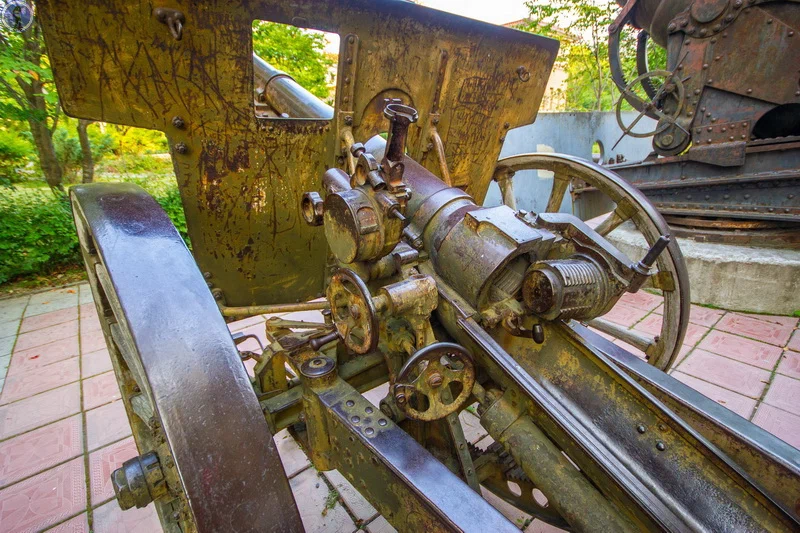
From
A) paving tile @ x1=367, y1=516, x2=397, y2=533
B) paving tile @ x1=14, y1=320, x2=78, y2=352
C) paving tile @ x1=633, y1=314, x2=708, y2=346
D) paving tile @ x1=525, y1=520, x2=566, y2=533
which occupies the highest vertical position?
paving tile @ x1=633, y1=314, x2=708, y2=346

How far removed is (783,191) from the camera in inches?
138

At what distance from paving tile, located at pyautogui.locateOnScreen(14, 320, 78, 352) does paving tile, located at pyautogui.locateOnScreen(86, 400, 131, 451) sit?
4.09 feet

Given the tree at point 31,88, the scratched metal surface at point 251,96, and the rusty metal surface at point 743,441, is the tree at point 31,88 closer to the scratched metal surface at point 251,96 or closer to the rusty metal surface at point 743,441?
the scratched metal surface at point 251,96

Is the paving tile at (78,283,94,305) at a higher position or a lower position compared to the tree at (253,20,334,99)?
lower

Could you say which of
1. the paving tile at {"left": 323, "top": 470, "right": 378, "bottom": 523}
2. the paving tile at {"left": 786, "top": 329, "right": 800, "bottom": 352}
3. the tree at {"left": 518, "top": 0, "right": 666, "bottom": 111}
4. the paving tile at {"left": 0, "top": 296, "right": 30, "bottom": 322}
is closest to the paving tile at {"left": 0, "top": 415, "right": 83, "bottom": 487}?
the paving tile at {"left": 323, "top": 470, "right": 378, "bottom": 523}

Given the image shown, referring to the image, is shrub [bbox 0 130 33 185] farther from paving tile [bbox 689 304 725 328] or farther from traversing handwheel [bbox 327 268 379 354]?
paving tile [bbox 689 304 725 328]

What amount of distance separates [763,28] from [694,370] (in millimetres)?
2793

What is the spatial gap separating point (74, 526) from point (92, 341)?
1.86 m

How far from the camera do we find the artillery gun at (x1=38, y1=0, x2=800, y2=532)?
917 mm

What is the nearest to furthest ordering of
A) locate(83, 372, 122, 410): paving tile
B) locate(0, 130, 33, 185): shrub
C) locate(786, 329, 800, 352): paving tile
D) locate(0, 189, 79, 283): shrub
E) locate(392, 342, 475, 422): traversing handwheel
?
locate(392, 342, 475, 422): traversing handwheel
locate(83, 372, 122, 410): paving tile
locate(786, 329, 800, 352): paving tile
locate(0, 189, 79, 283): shrub
locate(0, 130, 33, 185): shrub

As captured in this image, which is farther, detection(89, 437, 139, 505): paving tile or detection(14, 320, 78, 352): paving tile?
detection(14, 320, 78, 352): paving tile

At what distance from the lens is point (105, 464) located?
82.6 inches

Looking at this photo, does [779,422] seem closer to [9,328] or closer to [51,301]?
[9,328]

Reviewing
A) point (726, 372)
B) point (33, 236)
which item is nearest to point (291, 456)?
point (726, 372)
